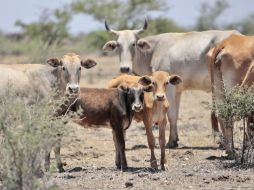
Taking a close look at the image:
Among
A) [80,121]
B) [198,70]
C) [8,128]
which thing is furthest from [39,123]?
[198,70]

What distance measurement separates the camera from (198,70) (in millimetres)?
14164

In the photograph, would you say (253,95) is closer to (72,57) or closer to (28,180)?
(72,57)

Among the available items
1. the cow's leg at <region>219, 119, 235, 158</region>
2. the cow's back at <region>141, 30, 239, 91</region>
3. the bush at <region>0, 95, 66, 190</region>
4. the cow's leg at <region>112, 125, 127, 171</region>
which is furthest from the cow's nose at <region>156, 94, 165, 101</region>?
the cow's back at <region>141, 30, 239, 91</region>

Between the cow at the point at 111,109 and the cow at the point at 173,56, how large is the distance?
287 centimetres

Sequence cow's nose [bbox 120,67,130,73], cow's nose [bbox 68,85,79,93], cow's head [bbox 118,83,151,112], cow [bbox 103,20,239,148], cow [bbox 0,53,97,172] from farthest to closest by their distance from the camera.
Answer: cow's nose [bbox 120,67,130,73]
cow [bbox 103,20,239,148]
cow [bbox 0,53,97,172]
cow's nose [bbox 68,85,79,93]
cow's head [bbox 118,83,151,112]

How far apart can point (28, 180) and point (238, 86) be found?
3.87m

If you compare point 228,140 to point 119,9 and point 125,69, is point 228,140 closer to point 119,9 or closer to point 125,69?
point 125,69

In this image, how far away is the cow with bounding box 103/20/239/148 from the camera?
46.5 feet

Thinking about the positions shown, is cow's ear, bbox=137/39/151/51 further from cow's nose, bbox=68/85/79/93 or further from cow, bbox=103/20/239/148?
cow's nose, bbox=68/85/79/93

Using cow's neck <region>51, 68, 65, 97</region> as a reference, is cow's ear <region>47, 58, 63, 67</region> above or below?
above

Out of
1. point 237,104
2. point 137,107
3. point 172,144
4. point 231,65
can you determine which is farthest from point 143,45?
point 237,104

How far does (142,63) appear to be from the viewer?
15.1 m

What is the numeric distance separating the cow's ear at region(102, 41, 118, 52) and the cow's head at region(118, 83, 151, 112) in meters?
3.82

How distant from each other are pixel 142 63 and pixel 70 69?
13.5 feet
